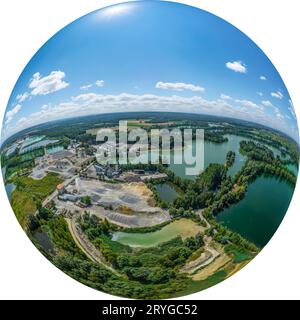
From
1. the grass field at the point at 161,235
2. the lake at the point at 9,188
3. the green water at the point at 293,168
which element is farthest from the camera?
the lake at the point at 9,188

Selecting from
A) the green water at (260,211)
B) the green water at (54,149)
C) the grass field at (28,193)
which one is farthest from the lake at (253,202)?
the grass field at (28,193)

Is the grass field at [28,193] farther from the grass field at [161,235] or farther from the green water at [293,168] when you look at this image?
the green water at [293,168]

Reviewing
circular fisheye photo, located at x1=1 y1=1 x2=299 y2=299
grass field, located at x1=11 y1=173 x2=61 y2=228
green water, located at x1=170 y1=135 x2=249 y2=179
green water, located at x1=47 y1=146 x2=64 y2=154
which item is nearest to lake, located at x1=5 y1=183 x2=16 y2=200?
grass field, located at x1=11 y1=173 x2=61 y2=228

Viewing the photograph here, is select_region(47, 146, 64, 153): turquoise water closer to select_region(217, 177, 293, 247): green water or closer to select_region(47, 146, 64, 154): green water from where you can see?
select_region(47, 146, 64, 154): green water

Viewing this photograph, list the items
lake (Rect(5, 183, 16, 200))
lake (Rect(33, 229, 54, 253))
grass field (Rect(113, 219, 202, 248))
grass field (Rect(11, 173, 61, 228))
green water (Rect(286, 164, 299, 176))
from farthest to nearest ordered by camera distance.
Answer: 1. lake (Rect(5, 183, 16, 200))
2. green water (Rect(286, 164, 299, 176))
3. lake (Rect(33, 229, 54, 253))
4. grass field (Rect(11, 173, 61, 228))
5. grass field (Rect(113, 219, 202, 248))

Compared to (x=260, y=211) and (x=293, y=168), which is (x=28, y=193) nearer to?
(x=260, y=211)

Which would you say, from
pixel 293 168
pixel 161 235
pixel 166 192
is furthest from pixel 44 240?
pixel 293 168
